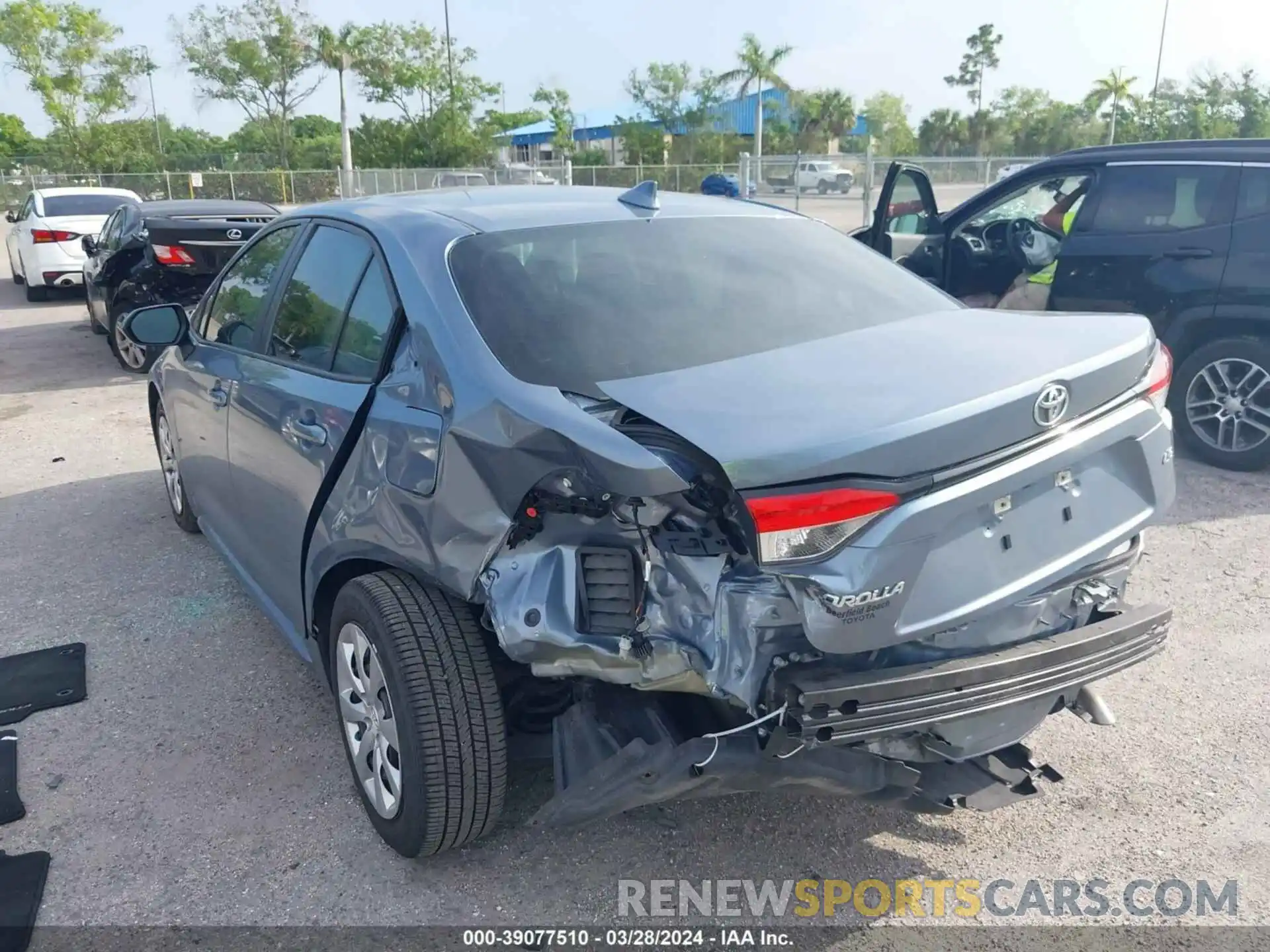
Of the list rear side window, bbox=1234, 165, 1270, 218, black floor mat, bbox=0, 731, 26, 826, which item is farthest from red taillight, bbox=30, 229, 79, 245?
rear side window, bbox=1234, 165, 1270, 218

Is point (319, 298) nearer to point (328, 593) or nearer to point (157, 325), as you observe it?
point (328, 593)

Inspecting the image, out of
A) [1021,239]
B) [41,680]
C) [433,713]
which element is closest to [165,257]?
[41,680]

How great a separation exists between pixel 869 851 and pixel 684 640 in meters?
1.07

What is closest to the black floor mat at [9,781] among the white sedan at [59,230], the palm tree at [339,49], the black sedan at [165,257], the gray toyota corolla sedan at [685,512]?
the gray toyota corolla sedan at [685,512]

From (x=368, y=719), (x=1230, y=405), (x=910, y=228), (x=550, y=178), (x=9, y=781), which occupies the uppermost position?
(x=550, y=178)

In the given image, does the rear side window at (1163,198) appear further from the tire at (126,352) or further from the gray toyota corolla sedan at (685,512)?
the tire at (126,352)

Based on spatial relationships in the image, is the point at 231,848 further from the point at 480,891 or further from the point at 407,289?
the point at 407,289

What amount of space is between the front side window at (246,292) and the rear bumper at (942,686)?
2624mm

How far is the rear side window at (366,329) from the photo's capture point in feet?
9.65

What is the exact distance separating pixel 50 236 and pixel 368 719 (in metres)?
13.6

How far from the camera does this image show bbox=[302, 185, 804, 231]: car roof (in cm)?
313

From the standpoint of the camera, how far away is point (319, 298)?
3.41 m

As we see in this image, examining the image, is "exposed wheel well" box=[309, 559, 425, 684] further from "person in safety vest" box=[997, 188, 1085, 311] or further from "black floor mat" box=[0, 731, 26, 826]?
"person in safety vest" box=[997, 188, 1085, 311]

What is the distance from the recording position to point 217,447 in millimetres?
4020
